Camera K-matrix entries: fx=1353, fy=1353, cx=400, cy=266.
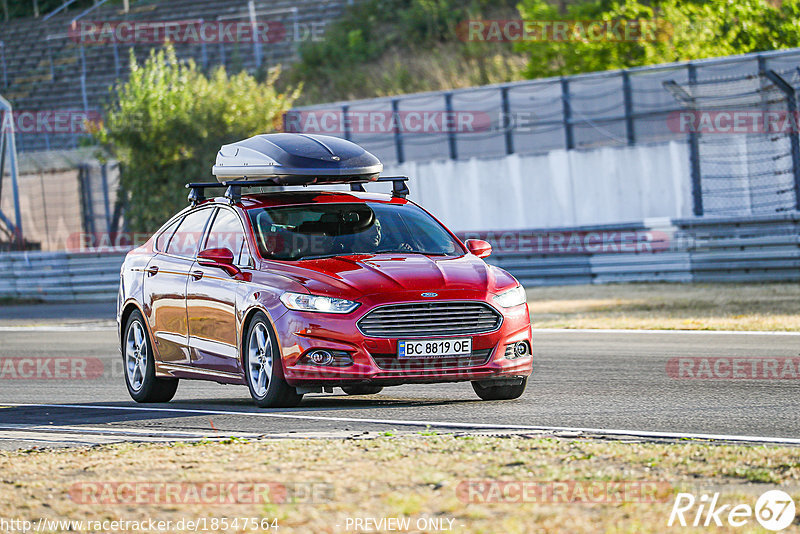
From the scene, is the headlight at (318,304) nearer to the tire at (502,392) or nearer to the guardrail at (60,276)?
the tire at (502,392)

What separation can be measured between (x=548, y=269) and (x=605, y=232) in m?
1.28

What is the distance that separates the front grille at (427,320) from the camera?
30.9ft

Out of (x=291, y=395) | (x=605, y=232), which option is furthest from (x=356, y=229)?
(x=605, y=232)

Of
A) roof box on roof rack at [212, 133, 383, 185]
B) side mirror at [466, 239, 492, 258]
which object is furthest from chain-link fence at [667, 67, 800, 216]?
roof box on roof rack at [212, 133, 383, 185]

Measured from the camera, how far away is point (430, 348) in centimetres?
948

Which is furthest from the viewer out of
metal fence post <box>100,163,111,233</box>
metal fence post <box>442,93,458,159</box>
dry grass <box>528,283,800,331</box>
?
metal fence post <box>100,163,111,233</box>

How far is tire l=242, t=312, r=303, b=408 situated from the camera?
9688 mm

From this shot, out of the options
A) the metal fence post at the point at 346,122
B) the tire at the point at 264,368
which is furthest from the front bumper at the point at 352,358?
the metal fence post at the point at 346,122

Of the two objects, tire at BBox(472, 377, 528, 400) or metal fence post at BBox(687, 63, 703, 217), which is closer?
tire at BBox(472, 377, 528, 400)

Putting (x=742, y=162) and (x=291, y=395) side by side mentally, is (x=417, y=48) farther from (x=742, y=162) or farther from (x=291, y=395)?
(x=291, y=395)

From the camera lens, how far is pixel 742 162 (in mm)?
Answer: 26031

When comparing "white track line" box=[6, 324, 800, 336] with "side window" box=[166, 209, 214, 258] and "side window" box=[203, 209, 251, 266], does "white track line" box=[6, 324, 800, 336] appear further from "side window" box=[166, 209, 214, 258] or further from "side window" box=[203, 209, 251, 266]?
"side window" box=[203, 209, 251, 266]

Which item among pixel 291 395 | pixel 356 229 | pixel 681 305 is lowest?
pixel 681 305

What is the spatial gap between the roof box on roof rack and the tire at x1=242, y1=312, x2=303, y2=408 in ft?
4.69
